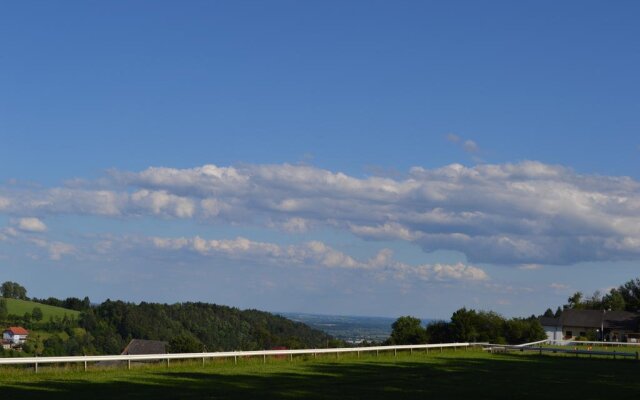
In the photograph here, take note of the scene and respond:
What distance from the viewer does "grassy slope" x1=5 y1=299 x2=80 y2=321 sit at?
158m

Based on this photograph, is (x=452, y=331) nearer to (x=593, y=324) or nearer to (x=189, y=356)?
(x=189, y=356)

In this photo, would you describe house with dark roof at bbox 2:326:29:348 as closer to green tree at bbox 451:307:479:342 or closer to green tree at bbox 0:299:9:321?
green tree at bbox 0:299:9:321

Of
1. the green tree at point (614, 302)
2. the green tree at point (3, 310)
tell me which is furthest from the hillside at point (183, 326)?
the green tree at point (614, 302)

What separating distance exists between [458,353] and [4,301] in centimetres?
13853

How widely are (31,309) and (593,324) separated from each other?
98960 mm

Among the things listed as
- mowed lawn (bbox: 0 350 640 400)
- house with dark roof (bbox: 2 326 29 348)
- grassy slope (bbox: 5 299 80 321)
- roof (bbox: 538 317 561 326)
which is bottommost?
house with dark roof (bbox: 2 326 29 348)

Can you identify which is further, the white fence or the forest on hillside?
the forest on hillside

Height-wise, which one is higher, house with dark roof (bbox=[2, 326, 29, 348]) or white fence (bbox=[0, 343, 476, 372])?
white fence (bbox=[0, 343, 476, 372])

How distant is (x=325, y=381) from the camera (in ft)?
109

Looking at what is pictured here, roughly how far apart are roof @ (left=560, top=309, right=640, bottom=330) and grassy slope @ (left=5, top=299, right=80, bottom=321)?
81.1m

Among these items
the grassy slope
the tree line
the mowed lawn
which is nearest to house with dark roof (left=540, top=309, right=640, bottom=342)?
the tree line

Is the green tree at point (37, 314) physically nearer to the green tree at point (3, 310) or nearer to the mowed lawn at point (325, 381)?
the green tree at point (3, 310)

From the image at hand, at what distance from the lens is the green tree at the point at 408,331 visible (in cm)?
8425

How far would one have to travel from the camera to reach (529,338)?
9406 cm
